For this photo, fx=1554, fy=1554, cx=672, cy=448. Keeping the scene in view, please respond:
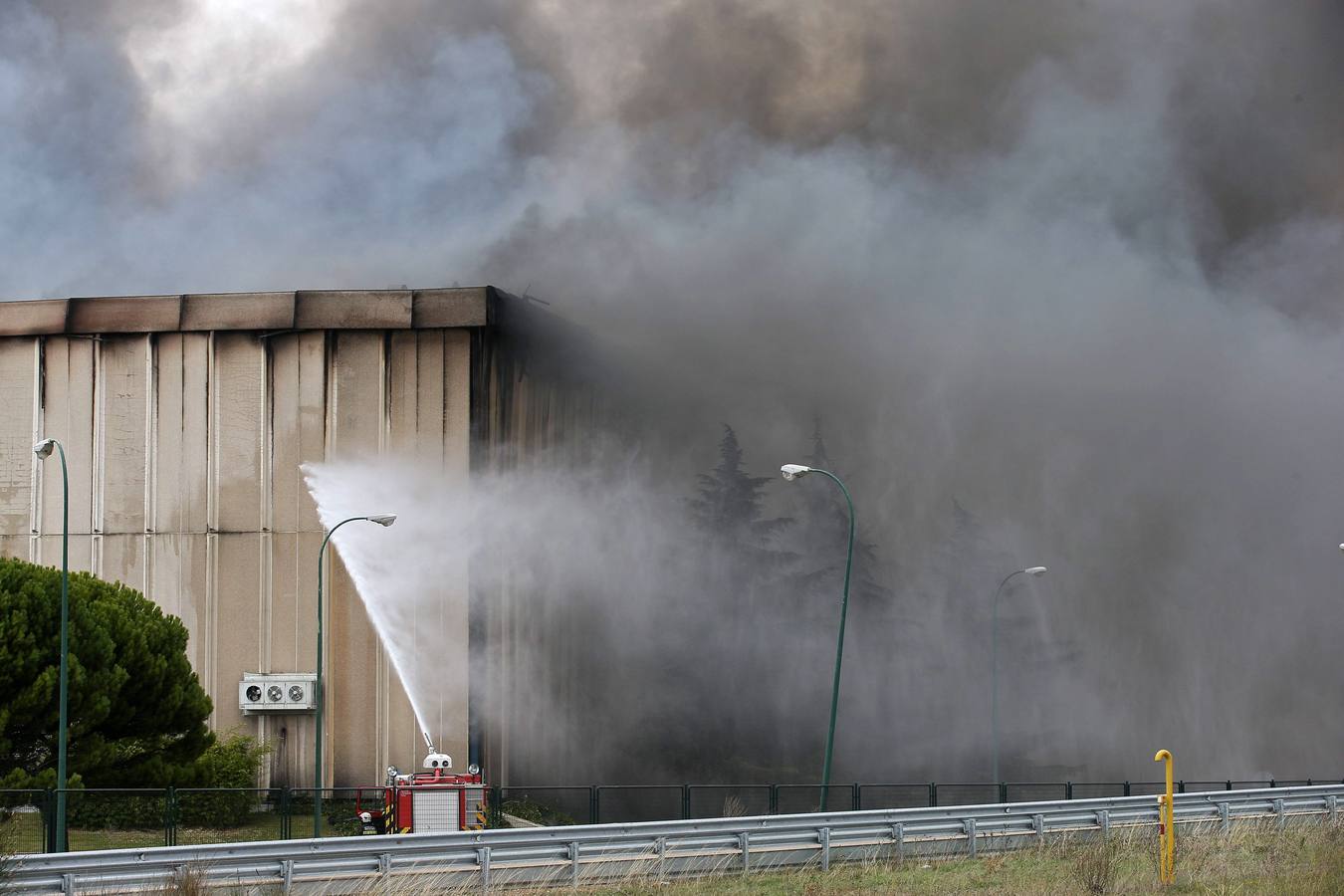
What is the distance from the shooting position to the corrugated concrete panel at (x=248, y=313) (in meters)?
42.4

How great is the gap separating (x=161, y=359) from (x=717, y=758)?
22904 millimetres

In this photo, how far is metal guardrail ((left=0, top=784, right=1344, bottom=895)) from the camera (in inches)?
685

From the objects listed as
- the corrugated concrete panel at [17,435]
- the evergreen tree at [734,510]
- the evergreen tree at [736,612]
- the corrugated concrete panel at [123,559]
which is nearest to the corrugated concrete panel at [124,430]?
the corrugated concrete panel at [123,559]

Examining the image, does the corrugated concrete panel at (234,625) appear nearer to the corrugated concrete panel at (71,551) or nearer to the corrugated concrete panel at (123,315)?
the corrugated concrete panel at (71,551)

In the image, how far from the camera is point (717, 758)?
2100 inches

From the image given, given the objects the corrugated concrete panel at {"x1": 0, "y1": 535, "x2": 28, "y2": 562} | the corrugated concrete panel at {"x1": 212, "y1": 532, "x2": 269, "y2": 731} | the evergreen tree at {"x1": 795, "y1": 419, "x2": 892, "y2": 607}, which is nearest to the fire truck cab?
the corrugated concrete panel at {"x1": 212, "y1": 532, "x2": 269, "y2": 731}

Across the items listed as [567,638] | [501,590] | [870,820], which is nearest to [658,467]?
[567,638]

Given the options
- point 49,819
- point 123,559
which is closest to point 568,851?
point 49,819

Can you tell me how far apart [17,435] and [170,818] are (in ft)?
73.8

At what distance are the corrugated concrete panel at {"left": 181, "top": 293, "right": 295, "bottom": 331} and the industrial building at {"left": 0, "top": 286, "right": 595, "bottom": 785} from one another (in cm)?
6

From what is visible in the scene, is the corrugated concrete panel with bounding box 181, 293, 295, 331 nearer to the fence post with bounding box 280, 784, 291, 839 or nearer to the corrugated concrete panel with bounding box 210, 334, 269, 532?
the corrugated concrete panel with bounding box 210, 334, 269, 532

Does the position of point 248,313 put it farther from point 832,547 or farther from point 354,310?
point 832,547

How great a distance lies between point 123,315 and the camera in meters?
43.2

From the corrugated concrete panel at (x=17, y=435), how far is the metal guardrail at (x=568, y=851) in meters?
28.4
